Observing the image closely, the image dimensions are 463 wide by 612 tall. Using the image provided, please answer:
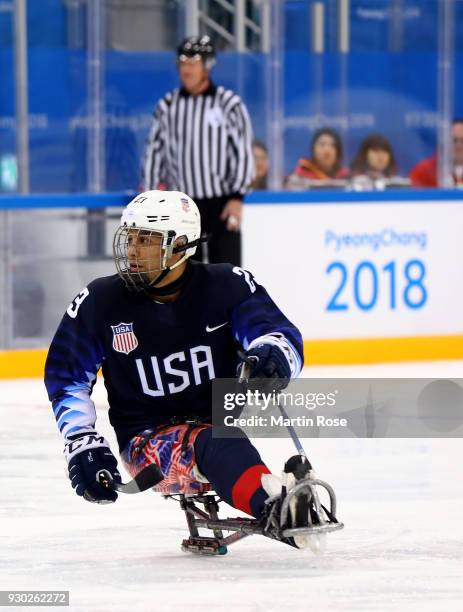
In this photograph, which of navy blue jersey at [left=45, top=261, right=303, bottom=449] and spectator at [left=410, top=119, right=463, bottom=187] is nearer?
navy blue jersey at [left=45, top=261, right=303, bottom=449]

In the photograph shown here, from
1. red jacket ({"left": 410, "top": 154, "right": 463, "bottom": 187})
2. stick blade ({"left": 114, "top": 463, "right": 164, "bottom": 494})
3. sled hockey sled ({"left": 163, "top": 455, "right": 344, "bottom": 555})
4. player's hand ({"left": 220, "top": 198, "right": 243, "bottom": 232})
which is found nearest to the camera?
sled hockey sled ({"left": 163, "top": 455, "right": 344, "bottom": 555})

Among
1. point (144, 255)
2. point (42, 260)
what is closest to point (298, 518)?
point (144, 255)

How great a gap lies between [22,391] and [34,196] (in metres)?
1.00

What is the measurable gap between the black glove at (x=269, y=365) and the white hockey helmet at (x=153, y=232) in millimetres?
304

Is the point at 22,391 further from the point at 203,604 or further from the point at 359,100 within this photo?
the point at 203,604

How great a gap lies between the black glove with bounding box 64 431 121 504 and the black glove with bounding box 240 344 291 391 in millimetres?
374

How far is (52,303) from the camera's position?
7.34 meters

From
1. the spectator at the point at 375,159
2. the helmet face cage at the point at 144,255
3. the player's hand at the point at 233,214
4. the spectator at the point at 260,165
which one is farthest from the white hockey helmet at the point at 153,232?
the spectator at the point at 375,159

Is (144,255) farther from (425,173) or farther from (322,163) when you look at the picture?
(425,173)

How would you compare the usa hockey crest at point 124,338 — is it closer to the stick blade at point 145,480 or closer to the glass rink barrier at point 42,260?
the stick blade at point 145,480

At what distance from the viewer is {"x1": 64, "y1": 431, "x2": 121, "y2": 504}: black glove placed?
11.3 ft

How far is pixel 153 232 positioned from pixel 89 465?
0.55 metres

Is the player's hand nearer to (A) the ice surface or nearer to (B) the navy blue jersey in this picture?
(A) the ice surface

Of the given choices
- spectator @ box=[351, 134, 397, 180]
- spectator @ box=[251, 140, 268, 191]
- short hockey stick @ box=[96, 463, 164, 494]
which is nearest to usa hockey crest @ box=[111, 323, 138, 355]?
short hockey stick @ box=[96, 463, 164, 494]
